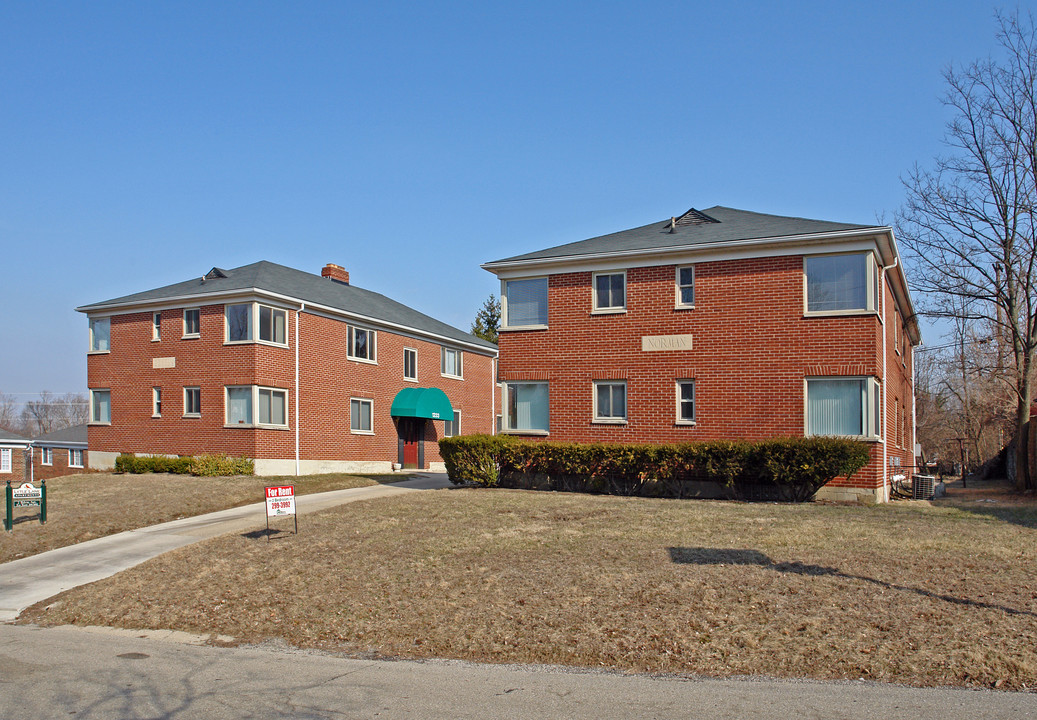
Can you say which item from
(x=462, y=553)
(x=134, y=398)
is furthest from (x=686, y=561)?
(x=134, y=398)

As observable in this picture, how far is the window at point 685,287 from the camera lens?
2156 cm

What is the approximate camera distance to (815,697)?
6352 mm

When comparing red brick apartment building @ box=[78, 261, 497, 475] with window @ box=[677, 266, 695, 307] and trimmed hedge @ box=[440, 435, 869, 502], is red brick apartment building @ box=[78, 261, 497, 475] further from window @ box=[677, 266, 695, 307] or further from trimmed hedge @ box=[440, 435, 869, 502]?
window @ box=[677, 266, 695, 307]

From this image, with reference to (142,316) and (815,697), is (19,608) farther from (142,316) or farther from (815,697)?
(142,316)

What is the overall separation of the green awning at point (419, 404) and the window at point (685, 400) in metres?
14.4

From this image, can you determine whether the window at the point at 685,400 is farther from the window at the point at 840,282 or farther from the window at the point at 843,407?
the window at the point at 840,282

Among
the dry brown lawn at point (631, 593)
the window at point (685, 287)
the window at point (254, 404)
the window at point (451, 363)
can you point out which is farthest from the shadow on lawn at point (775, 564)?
the window at point (451, 363)

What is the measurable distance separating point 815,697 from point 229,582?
759 centimetres

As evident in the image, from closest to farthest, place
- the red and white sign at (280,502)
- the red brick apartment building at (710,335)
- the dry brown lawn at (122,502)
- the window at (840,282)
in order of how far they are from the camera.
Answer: the red and white sign at (280,502), the dry brown lawn at (122,502), the window at (840,282), the red brick apartment building at (710,335)

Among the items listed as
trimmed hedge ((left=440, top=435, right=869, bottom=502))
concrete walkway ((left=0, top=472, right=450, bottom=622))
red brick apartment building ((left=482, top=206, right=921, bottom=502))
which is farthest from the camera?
red brick apartment building ((left=482, top=206, right=921, bottom=502))

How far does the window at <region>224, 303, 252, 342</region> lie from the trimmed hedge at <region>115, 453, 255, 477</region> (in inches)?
154

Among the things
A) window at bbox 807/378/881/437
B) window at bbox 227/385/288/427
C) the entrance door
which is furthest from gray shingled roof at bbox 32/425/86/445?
window at bbox 807/378/881/437

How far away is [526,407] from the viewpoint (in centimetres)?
2327

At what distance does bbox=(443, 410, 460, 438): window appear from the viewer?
37.6m
